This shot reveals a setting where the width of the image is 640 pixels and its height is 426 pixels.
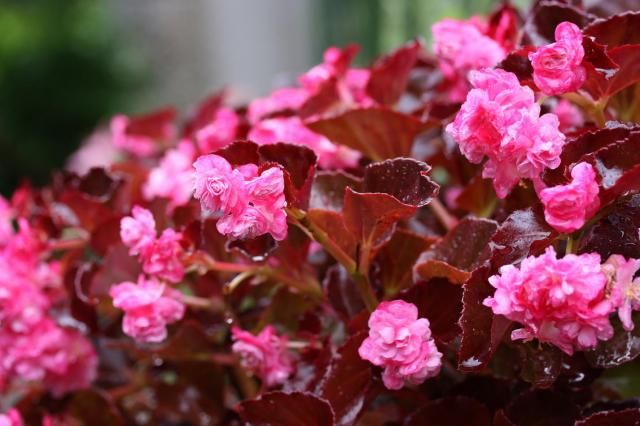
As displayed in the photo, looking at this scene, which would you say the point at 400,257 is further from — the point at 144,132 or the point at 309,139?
the point at 144,132

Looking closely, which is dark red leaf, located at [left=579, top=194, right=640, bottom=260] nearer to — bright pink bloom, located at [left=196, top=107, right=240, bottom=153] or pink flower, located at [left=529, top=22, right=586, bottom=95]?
pink flower, located at [left=529, top=22, right=586, bottom=95]

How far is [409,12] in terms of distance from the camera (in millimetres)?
1971

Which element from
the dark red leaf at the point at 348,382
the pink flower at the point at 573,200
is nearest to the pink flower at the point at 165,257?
the dark red leaf at the point at 348,382

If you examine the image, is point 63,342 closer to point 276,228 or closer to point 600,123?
point 276,228

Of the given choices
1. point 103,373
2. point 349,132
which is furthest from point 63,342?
point 349,132

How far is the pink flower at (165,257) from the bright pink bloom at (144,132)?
0.36 meters

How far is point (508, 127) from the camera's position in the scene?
38 cm

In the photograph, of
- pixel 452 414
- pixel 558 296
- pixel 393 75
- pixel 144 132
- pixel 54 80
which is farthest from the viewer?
pixel 54 80

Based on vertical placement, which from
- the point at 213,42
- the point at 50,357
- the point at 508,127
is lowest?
the point at 213,42

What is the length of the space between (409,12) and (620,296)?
1.69m

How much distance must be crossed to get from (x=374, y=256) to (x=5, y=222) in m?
0.33

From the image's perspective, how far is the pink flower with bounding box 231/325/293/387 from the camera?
48cm

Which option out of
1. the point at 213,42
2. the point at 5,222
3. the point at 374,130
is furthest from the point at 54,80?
the point at 374,130

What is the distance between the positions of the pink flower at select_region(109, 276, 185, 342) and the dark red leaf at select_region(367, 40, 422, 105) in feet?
0.62
